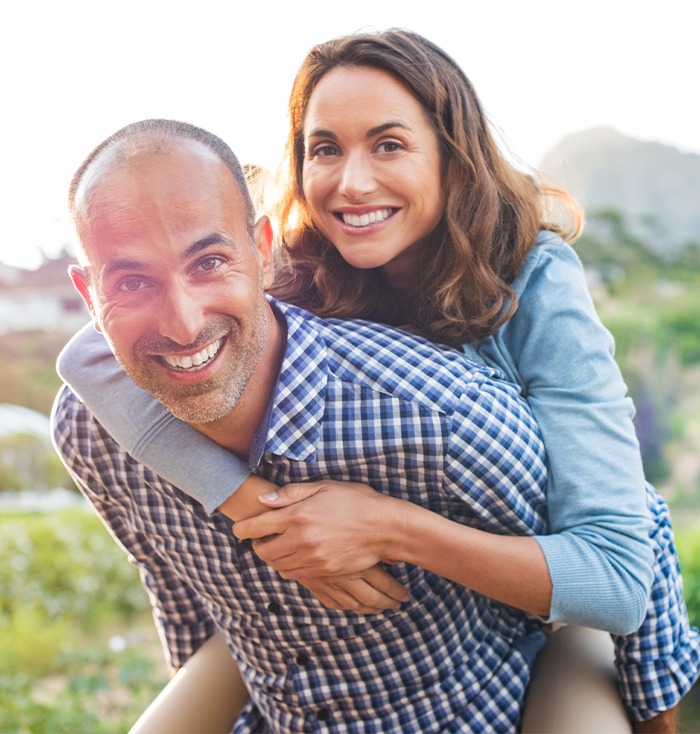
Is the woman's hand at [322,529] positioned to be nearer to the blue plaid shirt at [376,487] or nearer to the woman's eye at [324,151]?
the blue plaid shirt at [376,487]

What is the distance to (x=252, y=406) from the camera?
5.59 ft

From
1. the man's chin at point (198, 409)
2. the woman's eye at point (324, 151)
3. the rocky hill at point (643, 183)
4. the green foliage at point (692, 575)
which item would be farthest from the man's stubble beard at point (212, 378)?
the rocky hill at point (643, 183)

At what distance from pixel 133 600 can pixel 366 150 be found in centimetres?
351

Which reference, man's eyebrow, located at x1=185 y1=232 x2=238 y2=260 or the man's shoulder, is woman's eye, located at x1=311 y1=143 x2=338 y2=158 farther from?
man's eyebrow, located at x1=185 y1=232 x2=238 y2=260

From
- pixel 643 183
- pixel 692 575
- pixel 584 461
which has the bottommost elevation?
pixel 692 575

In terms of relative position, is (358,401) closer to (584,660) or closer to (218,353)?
(218,353)

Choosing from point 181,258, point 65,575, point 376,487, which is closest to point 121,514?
point 376,487

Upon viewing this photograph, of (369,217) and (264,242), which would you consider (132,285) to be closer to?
(264,242)

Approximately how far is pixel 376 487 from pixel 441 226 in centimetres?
71

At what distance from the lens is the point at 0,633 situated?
14.2 feet

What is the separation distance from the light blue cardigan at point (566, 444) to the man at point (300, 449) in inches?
2.0

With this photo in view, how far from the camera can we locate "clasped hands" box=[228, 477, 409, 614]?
5.33 ft

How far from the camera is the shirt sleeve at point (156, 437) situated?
1672mm

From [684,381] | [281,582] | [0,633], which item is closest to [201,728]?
[281,582]
